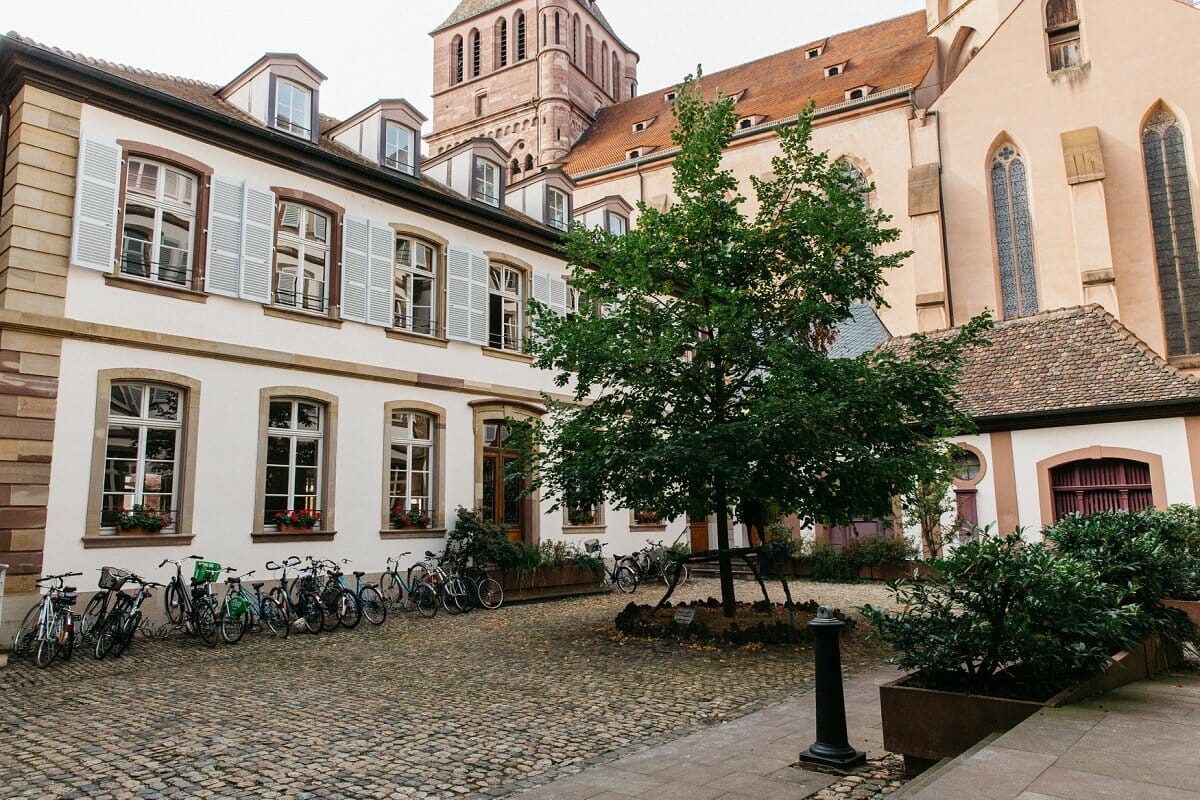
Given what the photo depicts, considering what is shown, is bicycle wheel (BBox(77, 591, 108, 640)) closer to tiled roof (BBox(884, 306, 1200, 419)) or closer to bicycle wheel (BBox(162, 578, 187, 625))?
bicycle wheel (BBox(162, 578, 187, 625))

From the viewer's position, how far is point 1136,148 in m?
25.4

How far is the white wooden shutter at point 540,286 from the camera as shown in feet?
55.7

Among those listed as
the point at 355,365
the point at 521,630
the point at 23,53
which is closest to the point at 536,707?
the point at 521,630

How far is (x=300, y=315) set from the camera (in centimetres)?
1296

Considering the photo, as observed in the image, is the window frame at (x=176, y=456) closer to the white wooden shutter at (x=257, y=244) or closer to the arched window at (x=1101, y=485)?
the white wooden shutter at (x=257, y=244)

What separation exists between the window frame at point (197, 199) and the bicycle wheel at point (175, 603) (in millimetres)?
4012

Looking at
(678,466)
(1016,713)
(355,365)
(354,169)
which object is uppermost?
(354,169)

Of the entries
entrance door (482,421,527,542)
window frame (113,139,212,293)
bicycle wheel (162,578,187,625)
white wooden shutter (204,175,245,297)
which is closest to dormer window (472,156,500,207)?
entrance door (482,421,527,542)

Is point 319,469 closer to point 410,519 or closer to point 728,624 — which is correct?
point 410,519

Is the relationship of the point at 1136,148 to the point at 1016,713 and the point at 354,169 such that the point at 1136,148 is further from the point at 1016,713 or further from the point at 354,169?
the point at 1016,713

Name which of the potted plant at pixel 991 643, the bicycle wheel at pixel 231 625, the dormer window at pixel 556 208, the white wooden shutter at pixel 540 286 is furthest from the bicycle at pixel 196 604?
the dormer window at pixel 556 208

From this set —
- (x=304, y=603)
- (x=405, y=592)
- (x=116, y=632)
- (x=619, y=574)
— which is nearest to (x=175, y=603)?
(x=116, y=632)

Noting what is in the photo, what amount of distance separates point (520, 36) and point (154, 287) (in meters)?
36.3

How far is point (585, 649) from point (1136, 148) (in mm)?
25139
